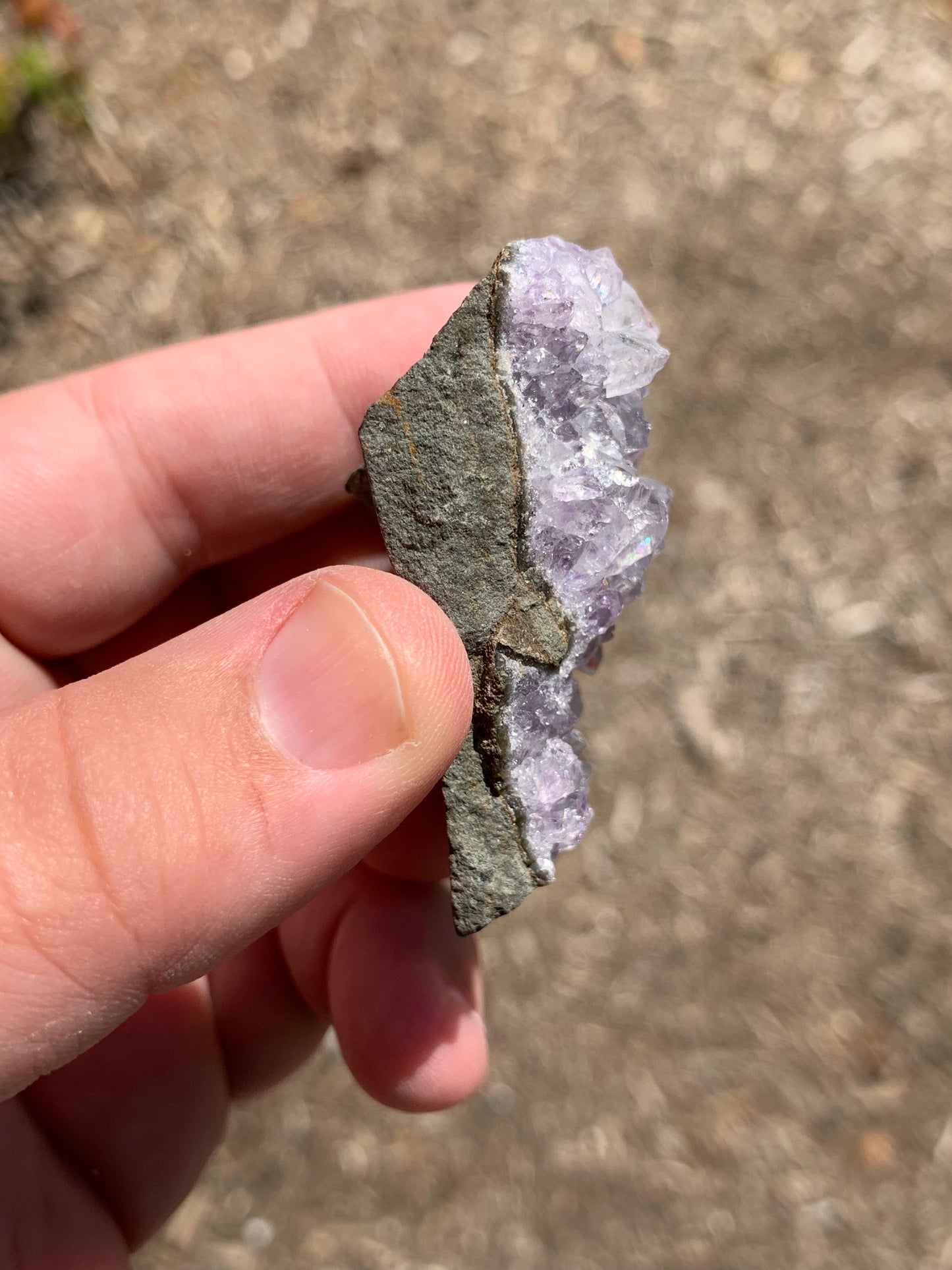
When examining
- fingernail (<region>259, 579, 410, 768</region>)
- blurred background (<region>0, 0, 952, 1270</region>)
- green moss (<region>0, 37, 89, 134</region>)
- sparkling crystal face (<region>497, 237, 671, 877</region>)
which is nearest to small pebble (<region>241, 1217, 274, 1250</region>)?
blurred background (<region>0, 0, 952, 1270</region>)

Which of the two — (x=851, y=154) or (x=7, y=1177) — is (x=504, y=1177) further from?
(x=851, y=154)

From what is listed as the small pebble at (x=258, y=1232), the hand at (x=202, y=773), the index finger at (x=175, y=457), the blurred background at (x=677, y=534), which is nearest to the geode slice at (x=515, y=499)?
the hand at (x=202, y=773)

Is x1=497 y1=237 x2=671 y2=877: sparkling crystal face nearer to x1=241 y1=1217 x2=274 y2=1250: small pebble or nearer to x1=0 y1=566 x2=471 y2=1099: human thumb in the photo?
x1=0 y1=566 x2=471 y2=1099: human thumb

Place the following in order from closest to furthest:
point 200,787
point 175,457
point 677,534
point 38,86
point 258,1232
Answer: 1. point 200,787
2. point 175,457
3. point 258,1232
4. point 677,534
5. point 38,86

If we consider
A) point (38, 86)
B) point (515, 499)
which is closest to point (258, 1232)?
point (515, 499)

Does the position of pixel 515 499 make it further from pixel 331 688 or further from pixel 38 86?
pixel 38 86

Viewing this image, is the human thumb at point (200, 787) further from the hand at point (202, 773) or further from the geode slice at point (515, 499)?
the geode slice at point (515, 499)
